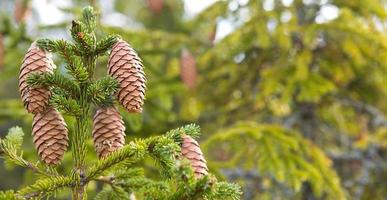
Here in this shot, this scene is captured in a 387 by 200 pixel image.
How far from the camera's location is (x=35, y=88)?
67.8 inches

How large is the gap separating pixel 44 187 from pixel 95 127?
25cm

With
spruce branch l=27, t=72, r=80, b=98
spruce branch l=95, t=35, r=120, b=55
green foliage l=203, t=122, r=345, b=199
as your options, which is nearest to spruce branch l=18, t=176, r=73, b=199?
spruce branch l=27, t=72, r=80, b=98

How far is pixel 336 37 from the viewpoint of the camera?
5.02 metres

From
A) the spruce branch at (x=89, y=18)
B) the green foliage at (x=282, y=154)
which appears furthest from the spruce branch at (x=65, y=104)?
the green foliage at (x=282, y=154)

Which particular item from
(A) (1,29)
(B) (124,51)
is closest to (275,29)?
(A) (1,29)

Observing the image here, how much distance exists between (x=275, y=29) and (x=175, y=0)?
5371 mm

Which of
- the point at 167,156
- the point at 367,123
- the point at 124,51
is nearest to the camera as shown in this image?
the point at 167,156

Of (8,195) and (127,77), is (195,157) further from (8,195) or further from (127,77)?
(8,195)

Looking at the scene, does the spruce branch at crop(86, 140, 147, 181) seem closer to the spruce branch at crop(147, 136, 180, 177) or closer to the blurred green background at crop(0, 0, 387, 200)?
the spruce branch at crop(147, 136, 180, 177)

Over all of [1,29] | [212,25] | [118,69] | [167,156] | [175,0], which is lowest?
[167,156]

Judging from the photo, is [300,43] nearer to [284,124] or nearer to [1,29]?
[284,124]

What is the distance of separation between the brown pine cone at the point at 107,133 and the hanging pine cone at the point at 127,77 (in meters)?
0.08

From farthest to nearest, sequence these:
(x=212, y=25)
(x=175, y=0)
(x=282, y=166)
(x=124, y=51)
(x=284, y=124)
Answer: (x=175, y=0) < (x=284, y=124) < (x=212, y=25) < (x=282, y=166) < (x=124, y=51)

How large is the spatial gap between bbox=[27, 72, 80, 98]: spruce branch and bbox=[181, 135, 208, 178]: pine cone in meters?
0.37
